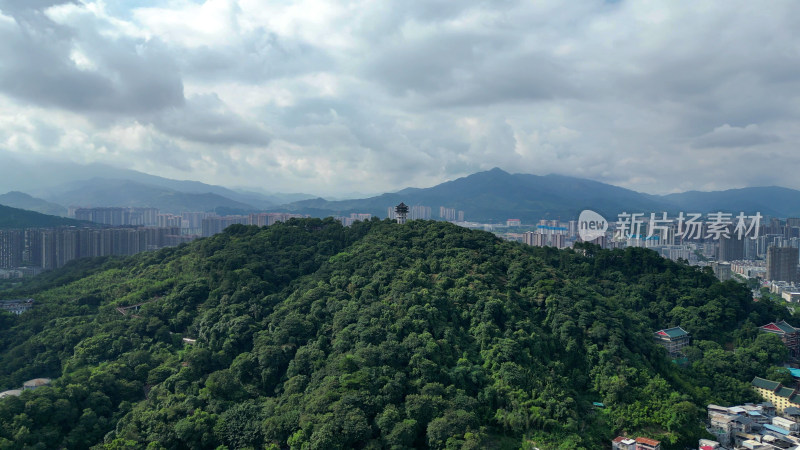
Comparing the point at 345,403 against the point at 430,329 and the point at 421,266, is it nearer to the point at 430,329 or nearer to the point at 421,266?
the point at 430,329

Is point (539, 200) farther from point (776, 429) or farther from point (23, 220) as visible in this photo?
point (776, 429)

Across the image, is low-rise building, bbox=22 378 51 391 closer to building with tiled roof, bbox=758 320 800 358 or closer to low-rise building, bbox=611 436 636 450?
low-rise building, bbox=611 436 636 450

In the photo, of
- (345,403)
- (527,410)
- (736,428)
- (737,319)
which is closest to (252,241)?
(345,403)

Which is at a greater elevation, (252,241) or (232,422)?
(252,241)

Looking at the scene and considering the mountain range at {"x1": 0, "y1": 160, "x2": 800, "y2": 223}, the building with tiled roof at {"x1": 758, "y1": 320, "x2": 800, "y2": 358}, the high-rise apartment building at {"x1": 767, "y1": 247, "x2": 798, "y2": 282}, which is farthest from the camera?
the mountain range at {"x1": 0, "y1": 160, "x2": 800, "y2": 223}

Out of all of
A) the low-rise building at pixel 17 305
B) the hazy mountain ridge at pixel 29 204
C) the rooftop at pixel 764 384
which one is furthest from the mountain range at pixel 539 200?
the rooftop at pixel 764 384

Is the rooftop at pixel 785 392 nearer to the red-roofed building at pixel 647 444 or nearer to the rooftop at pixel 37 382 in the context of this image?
the red-roofed building at pixel 647 444

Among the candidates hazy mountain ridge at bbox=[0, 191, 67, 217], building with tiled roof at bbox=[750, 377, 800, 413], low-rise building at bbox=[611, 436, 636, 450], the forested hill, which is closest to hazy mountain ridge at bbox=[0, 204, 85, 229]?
the forested hill

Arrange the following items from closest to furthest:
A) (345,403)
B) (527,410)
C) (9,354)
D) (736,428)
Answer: (345,403) < (527,410) < (736,428) < (9,354)
